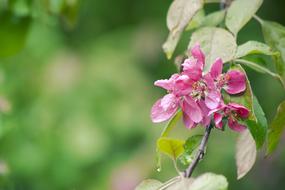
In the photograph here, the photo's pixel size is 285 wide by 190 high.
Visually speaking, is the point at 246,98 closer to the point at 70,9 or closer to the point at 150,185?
the point at 150,185

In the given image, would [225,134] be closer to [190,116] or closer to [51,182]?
[51,182]

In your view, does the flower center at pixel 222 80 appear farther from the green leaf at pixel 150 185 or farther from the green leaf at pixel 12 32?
the green leaf at pixel 12 32

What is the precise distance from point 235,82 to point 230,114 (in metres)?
0.04

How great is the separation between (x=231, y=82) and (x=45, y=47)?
216cm

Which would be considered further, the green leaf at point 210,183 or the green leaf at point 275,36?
the green leaf at point 275,36

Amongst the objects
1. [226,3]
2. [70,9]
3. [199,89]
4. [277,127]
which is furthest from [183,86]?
[70,9]

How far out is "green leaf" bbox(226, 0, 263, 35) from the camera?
2.98ft

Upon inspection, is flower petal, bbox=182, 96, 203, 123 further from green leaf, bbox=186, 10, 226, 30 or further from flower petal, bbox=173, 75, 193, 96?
green leaf, bbox=186, 10, 226, 30

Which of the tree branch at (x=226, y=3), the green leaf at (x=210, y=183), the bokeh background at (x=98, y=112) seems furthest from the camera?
the bokeh background at (x=98, y=112)

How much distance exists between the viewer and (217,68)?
807 mm

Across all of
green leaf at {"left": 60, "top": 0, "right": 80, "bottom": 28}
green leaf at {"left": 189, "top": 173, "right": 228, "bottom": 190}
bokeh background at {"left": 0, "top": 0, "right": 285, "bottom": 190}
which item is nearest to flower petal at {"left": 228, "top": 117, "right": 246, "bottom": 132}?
green leaf at {"left": 189, "top": 173, "right": 228, "bottom": 190}

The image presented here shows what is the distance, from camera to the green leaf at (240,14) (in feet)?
2.98

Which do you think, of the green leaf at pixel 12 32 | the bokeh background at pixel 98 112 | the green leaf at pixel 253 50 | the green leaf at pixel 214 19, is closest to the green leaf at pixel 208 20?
the green leaf at pixel 214 19

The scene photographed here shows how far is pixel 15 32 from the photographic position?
1338 millimetres
